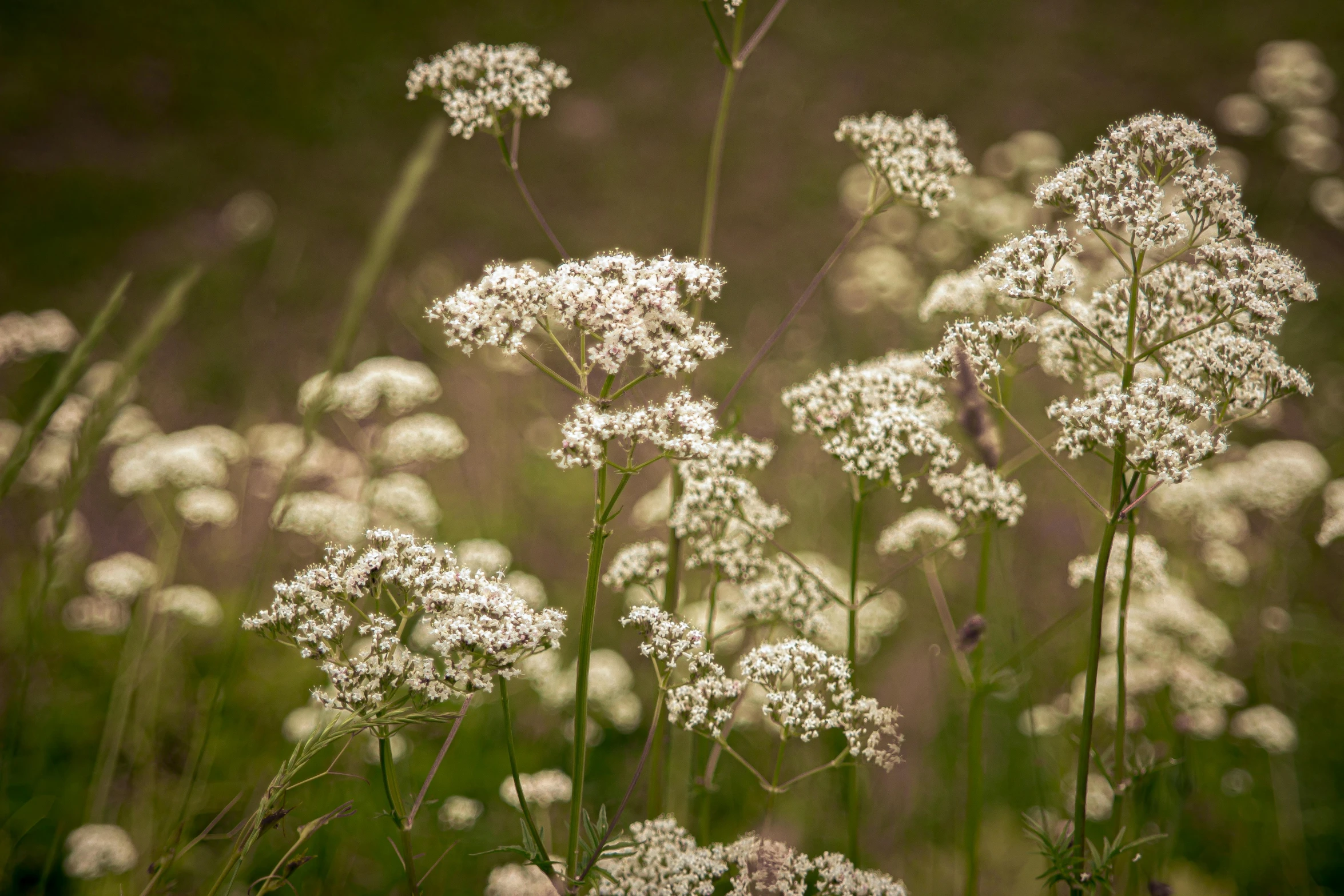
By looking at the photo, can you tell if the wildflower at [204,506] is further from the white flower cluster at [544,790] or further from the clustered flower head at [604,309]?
the clustered flower head at [604,309]

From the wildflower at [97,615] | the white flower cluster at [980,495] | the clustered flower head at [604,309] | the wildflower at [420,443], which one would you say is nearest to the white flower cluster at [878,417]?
the white flower cluster at [980,495]

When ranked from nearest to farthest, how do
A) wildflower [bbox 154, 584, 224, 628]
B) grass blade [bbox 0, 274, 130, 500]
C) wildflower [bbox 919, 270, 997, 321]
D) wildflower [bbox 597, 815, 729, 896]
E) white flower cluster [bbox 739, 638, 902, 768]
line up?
grass blade [bbox 0, 274, 130, 500]
wildflower [bbox 597, 815, 729, 896]
white flower cluster [bbox 739, 638, 902, 768]
wildflower [bbox 919, 270, 997, 321]
wildflower [bbox 154, 584, 224, 628]

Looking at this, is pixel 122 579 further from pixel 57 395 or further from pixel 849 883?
pixel 849 883

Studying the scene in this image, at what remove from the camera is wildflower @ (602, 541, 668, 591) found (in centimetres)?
333

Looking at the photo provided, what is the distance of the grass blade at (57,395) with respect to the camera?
2.12 m

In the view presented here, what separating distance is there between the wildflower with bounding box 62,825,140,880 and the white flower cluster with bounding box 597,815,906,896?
2400 mm

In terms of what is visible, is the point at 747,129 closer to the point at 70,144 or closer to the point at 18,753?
the point at 70,144

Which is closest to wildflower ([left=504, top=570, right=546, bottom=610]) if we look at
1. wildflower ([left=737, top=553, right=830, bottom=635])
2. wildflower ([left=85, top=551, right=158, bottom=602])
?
wildflower ([left=737, top=553, right=830, bottom=635])

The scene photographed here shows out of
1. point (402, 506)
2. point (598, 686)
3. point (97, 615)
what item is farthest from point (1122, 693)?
point (97, 615)

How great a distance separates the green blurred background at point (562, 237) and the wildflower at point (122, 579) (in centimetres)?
65

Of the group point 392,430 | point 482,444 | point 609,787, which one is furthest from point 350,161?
point 609,787

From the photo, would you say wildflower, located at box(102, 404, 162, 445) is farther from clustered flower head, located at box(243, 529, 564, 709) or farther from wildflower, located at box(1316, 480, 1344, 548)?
wildflower, located at box(1316, 480, 1344, 548)

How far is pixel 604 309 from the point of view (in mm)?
2139

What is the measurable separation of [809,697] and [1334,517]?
290 centimetres
